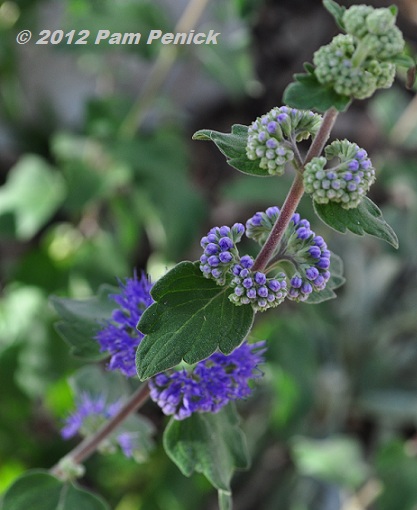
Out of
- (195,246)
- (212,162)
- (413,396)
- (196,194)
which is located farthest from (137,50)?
(413,396)

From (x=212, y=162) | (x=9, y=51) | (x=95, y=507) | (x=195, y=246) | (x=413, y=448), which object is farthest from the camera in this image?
(x=212, y=162)

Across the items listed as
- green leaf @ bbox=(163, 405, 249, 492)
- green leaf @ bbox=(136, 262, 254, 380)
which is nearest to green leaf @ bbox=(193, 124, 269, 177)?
green leaf @ bbox=(136, 262, 254, 380)

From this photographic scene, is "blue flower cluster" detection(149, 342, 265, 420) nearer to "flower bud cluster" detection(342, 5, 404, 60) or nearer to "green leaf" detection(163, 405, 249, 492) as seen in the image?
"green leaf" detection(163, 405, 249, 492)

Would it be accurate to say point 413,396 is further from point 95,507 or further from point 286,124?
point 286,124

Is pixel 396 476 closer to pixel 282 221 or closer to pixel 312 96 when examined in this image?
pixel 282 221

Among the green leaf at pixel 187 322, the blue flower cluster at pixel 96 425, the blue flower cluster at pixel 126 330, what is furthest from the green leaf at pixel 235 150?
the blue flower cluster at pixel 96 425

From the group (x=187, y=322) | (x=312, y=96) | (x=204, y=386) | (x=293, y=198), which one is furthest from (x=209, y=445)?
(x=312, y=96)
